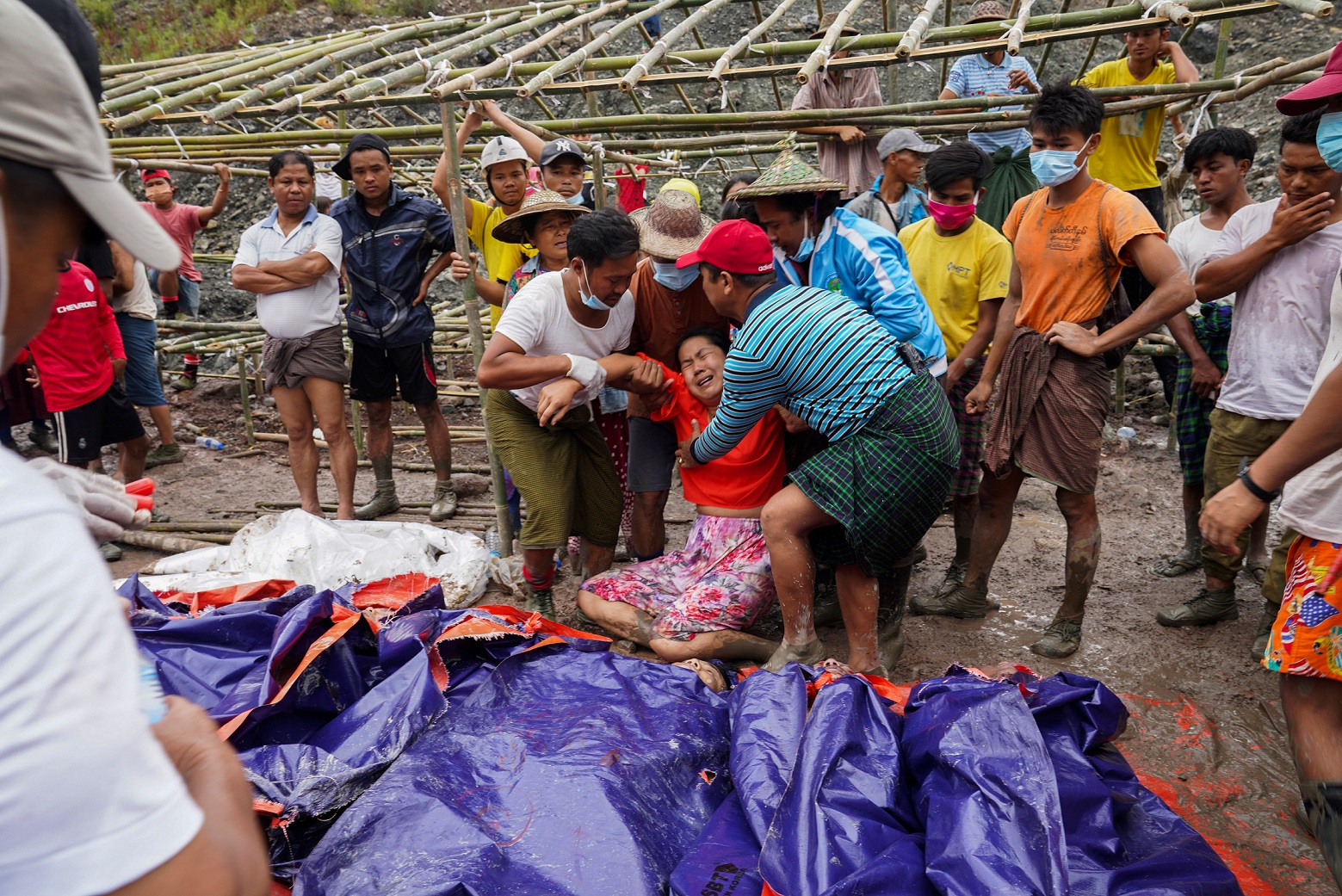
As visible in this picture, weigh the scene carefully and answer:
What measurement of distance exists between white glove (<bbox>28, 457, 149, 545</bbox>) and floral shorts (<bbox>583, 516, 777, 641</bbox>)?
2.41 m

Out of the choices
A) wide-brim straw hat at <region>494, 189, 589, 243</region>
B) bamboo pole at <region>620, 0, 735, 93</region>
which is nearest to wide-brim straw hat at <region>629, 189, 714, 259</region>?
wide-brim straw hat at <region>494, 189, 589, 243</region>

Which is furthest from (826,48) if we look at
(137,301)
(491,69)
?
(137,301)

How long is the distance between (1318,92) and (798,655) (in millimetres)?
2204

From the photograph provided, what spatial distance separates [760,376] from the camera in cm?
300

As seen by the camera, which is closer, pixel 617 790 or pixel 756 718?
pixel 617 790

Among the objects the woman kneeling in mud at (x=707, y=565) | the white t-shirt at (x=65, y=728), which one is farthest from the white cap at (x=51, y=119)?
the woman kneeling in mud at (x=707, y=565)

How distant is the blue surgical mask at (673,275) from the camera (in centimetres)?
377

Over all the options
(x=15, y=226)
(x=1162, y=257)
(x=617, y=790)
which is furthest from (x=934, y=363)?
(x=15, y=226)

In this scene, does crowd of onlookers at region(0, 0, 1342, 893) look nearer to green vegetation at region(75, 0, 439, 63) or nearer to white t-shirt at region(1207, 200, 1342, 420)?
white t-shirt at region(1207, 200, 1342, 420)

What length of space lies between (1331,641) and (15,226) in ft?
7.90

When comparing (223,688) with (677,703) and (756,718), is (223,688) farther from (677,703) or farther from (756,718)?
(756,718)

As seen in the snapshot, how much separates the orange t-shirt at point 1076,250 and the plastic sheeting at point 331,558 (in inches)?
107

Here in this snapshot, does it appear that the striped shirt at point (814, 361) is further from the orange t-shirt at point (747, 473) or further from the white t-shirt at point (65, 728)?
the white t-shirt at point (65, 728)

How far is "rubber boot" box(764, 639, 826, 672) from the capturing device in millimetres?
3221
